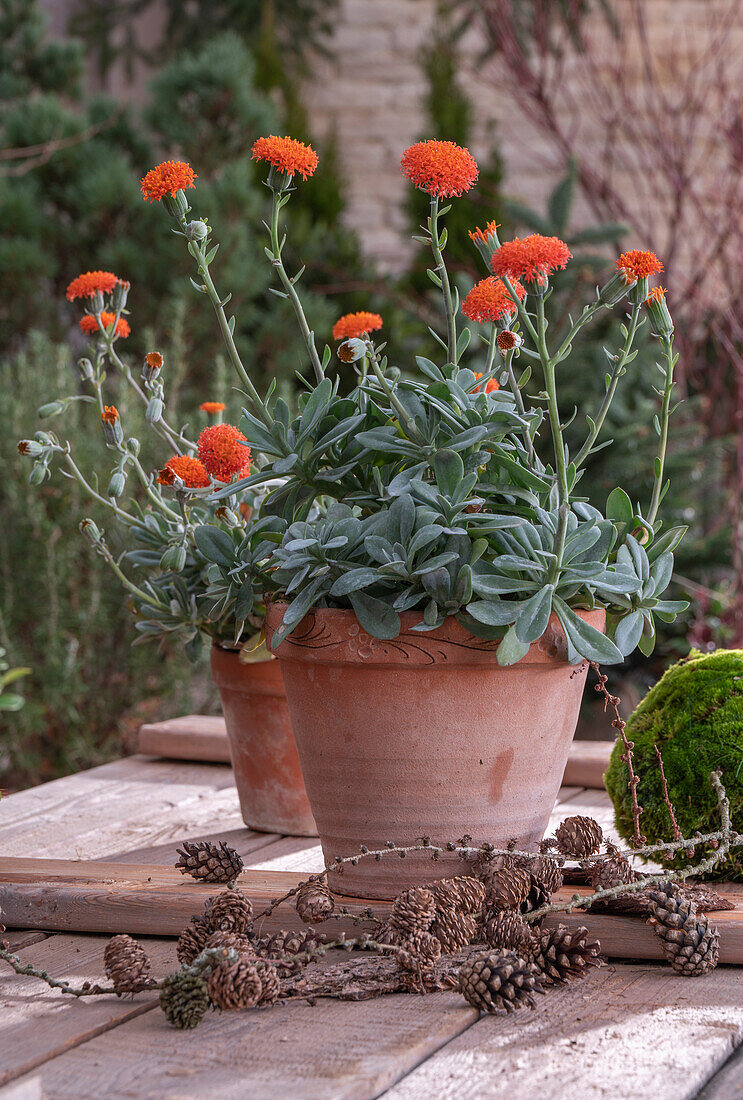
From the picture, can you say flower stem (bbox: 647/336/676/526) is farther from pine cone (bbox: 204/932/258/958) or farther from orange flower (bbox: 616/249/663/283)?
pine cone (bbox: 204/932/258/958)

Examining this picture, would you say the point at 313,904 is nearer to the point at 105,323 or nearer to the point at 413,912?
the point at 413,912

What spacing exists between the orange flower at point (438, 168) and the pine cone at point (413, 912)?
50cm

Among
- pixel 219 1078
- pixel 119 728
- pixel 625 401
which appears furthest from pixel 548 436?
pixel 219 1078

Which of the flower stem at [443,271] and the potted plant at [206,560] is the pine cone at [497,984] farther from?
the flower stem at [443,271]

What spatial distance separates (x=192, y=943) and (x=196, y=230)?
0.53m

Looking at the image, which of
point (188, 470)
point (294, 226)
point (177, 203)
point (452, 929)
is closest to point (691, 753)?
point (452, 929)

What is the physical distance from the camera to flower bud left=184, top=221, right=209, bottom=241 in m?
0.82

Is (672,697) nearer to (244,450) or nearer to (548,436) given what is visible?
(244,450)

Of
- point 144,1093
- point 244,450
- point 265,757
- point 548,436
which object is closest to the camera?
point 144,1093

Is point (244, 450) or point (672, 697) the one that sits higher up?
point (244, 450)

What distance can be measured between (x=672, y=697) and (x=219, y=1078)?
1.80 feet

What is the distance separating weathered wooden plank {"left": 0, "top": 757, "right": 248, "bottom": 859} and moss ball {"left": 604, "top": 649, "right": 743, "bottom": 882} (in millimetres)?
449

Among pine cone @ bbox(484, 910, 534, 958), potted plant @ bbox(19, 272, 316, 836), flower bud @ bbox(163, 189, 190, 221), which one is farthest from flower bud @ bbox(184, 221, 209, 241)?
pine cone @ bbox(484, 910, 534, 958)

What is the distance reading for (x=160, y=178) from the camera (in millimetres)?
801
